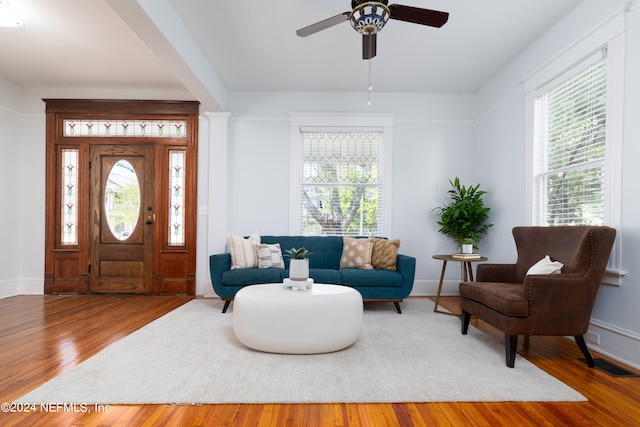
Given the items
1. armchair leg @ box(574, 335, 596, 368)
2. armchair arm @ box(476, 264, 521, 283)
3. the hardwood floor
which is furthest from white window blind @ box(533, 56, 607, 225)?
the hardwood floor

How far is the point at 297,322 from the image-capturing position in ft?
8.77

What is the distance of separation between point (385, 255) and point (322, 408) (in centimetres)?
265

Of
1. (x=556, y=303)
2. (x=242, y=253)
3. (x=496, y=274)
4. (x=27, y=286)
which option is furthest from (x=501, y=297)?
(x=27, y=286)

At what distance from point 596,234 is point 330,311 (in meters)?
1.99

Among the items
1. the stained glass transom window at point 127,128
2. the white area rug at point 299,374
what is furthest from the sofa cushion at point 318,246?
the stained glass transom window at point 127,128

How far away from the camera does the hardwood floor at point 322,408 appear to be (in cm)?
185

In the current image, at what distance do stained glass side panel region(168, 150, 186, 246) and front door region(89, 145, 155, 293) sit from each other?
0.26 m

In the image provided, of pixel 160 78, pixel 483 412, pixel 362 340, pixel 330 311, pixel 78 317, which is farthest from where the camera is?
pixel 160 78

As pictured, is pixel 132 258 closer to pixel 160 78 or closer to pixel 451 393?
pixel 160 78

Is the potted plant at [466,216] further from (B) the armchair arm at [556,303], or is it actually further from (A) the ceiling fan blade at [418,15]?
(A) the ceiling fan blade at [418,15]

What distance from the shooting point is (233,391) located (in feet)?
7.02

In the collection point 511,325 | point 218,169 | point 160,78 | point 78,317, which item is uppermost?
point 160,78

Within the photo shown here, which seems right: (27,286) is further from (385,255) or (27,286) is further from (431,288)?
(431,288)

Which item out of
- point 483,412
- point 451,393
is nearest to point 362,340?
point 451,393
